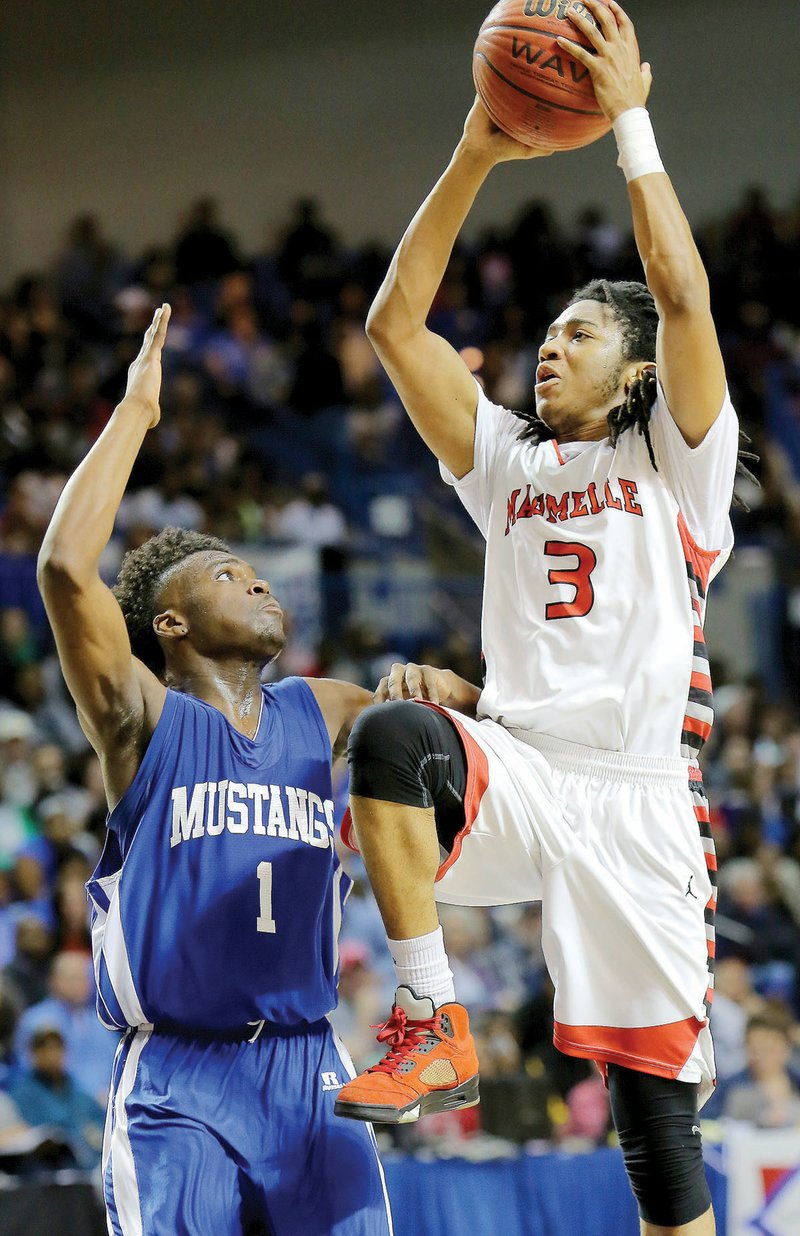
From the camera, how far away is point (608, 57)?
346 centimetres

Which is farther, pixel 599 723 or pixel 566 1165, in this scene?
pixel 566 1165

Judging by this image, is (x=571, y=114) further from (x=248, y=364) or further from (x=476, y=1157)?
(x=248, y=364)

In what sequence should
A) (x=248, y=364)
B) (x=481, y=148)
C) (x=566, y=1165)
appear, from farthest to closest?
(x=248, y=364)
(x=566, y=1165)
(x=481, y=148)

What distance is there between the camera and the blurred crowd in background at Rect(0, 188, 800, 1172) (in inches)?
286

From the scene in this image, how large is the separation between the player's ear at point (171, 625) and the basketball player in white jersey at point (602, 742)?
22.8 inches

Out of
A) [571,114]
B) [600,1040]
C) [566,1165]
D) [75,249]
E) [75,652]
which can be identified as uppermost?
[75,249]

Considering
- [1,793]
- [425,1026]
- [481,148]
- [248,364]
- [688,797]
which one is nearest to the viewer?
[425,1026]

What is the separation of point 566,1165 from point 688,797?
100 inches

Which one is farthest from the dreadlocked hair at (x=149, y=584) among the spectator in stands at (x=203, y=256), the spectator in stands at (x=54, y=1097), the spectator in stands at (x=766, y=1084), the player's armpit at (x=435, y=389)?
the spectator in stands at (x=203, y=256)

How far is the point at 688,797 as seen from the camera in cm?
351

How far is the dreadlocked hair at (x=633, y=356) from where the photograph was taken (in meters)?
3.63

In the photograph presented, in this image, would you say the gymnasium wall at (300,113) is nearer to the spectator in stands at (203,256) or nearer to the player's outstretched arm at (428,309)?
the spectator in stands at (203,256)

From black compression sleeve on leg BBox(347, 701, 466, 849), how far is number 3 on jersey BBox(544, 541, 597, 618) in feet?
1.28

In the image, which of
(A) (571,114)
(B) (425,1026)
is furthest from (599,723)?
(A) (571,114)
